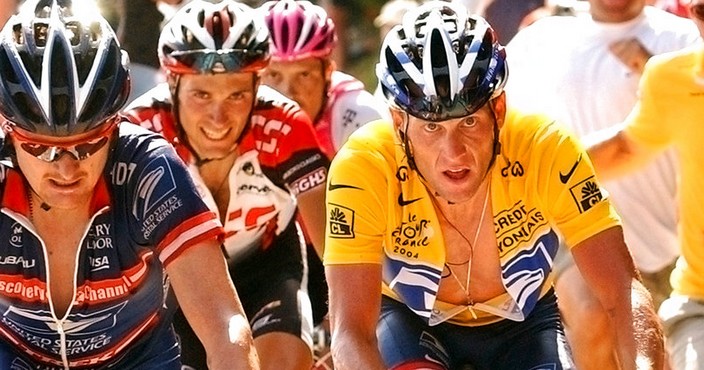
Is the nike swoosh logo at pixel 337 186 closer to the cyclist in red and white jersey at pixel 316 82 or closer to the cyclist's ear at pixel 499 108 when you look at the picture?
the cyclist's ear at pixel 499 108

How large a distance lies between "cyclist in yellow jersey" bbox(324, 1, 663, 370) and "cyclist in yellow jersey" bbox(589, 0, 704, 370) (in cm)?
84

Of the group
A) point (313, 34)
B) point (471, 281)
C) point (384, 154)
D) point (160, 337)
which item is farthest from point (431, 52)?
point (313, 34)

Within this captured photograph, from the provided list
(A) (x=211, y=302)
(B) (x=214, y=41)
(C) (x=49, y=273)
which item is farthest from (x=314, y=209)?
(A) (x=211, y=302)

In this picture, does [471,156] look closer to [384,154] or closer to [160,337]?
[384,154]

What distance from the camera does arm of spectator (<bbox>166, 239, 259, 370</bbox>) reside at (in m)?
4.83

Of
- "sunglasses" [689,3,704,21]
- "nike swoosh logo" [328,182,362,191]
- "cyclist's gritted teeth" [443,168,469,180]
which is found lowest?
"sunglasses" [689,3,704,21]

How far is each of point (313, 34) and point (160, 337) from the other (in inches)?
135

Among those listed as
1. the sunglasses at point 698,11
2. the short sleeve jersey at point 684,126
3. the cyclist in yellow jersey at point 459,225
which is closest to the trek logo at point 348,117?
the short sleeve jersey at point 684,126

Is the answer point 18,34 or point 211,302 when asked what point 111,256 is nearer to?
point 211,302

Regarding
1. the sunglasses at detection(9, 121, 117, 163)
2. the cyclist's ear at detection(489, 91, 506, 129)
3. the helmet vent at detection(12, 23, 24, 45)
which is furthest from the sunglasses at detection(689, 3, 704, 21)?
the helmet vent at detection(12, 23, 24, 45)

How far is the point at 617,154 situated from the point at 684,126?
12.1 inches

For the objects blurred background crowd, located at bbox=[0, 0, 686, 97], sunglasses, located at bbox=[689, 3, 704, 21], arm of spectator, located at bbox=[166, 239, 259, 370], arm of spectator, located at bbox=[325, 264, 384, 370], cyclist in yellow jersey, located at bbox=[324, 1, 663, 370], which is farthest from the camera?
blurred background crowd, located at bbox=[0, 0, 686, 97]

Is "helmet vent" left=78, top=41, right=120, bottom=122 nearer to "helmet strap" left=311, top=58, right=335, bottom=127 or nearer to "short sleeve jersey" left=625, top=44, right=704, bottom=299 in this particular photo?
"short sleeve jersey" left=625, top=44, right=704, bottom=299

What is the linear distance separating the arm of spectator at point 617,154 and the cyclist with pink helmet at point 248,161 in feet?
3.53
